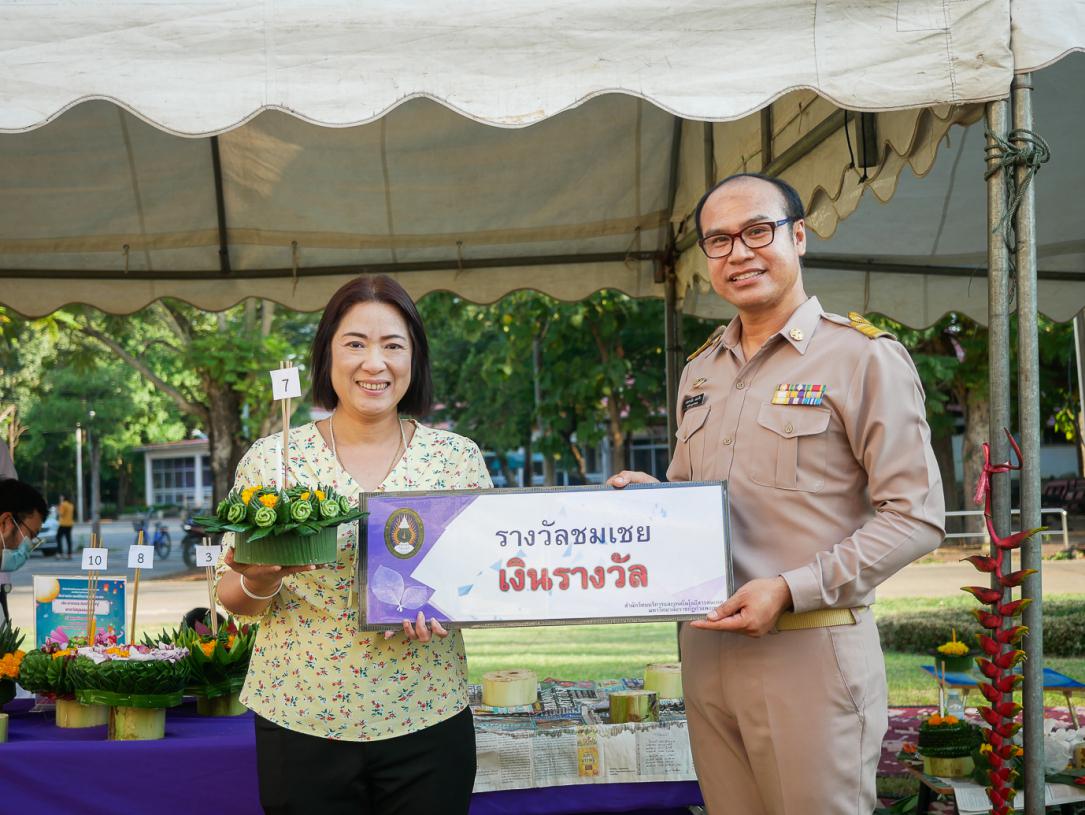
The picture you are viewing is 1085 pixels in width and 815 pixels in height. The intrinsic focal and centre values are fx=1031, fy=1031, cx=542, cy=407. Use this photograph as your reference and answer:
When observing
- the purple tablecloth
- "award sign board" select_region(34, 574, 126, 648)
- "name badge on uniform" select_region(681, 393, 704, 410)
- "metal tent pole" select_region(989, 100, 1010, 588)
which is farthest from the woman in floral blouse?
"award sign board" select_region(34, 574, 126, 648)

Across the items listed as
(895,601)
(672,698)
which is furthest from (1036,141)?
(895,601)

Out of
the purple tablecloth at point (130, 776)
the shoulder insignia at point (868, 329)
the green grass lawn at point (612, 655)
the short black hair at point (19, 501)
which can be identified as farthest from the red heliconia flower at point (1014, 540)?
the green grass lawn at point (612, 655)

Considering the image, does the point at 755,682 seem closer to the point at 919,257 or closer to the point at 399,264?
the point at 399,264

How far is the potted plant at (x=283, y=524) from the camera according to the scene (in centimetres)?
207

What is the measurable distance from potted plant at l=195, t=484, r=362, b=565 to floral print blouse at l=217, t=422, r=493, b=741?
0.57ft

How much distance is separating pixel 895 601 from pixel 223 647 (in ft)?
35.5

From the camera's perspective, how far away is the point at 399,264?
20.1ft

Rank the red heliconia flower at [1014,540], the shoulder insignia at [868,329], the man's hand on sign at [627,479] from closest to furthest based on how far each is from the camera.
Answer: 1. the shoulder insignia at [868,329]
2. the man's hand on sign at [627,479]
3. the red heliconia flower at [1014,540]

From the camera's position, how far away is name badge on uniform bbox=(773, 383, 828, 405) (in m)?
2.16

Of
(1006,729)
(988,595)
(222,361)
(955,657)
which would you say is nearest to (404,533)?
(988,595)

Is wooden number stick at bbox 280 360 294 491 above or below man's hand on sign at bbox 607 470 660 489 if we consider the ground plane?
above

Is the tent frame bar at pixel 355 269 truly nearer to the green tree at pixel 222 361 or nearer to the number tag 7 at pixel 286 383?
the number tag 7 at pixel 286 383

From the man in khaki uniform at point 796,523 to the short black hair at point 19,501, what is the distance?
3400 mm

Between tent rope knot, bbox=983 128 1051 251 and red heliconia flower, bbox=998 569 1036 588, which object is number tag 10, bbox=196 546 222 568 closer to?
red heliconia flower, bbox=998 569 1036 588
